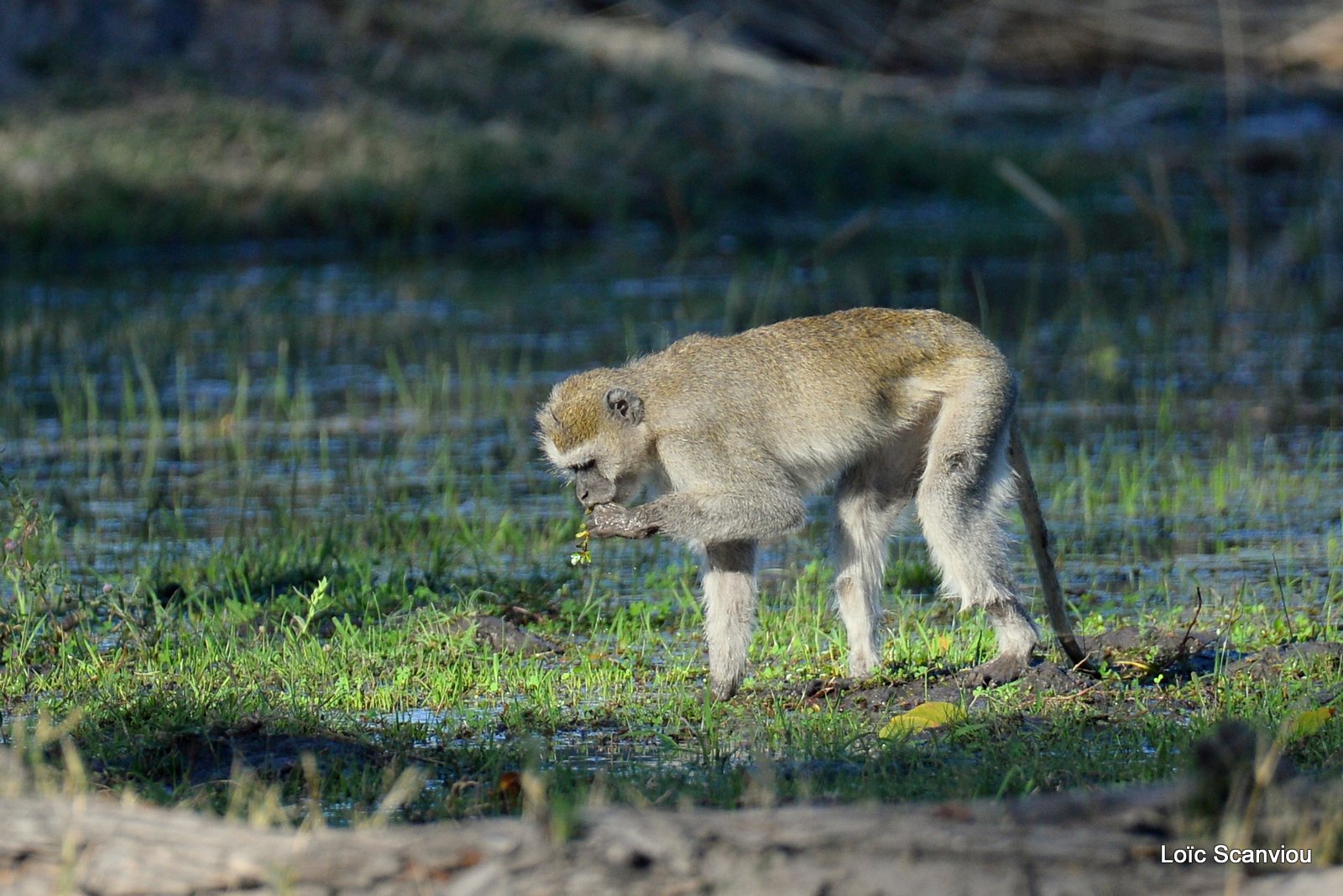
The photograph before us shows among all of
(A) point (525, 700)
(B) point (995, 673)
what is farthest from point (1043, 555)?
(A) point (525, 700)

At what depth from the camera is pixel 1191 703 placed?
6.11m

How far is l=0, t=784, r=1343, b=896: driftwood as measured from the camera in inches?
137

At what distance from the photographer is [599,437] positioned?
255 inches

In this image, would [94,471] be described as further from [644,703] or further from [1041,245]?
[1041,245]

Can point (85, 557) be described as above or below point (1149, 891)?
below

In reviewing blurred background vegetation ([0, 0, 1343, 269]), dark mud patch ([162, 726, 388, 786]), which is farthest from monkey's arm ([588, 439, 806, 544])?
blurred background vegetation ([0, 0, 1343, 269])

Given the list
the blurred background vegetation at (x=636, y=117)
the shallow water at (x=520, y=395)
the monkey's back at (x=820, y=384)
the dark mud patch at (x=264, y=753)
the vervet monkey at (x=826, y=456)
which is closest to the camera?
the dark mud patch at (x=264, y=753)

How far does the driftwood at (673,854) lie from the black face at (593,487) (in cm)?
287

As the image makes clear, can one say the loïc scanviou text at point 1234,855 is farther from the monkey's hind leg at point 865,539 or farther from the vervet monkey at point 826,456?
the monkey's hind leg at point 865,539

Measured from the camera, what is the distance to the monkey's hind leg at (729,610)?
6387 mm

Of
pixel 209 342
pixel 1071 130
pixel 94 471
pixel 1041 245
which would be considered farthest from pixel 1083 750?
pixel 1071 130

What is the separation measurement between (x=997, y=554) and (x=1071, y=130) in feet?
59.8

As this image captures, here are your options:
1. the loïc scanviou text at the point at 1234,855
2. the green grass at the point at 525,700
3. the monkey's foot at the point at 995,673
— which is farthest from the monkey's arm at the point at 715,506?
the loïc scanviou text at the point at 1234,855

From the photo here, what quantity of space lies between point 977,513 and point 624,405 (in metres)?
1.32
